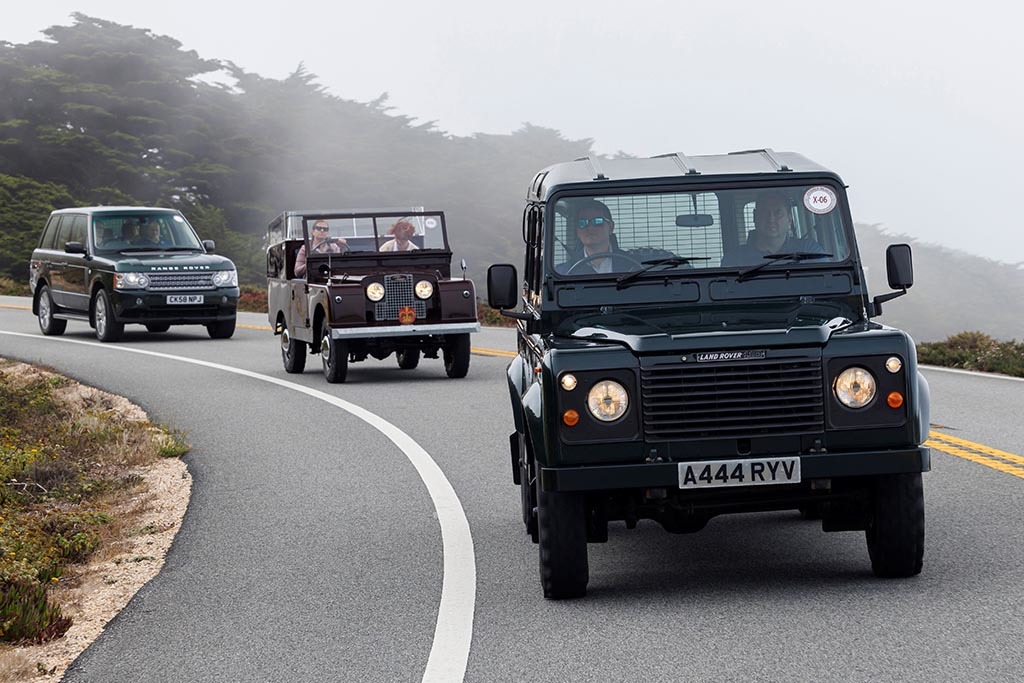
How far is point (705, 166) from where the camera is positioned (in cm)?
786

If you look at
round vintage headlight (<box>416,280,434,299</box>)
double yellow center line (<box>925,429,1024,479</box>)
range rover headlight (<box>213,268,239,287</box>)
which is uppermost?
range rover headlight (<box>213,268,239,287</box>)

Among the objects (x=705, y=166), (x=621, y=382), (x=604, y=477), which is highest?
(x=705, y=166)

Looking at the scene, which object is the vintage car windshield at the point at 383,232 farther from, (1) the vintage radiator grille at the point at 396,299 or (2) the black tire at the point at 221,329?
(2) the black tire at the point at 221,329

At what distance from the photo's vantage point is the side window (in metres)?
24.9

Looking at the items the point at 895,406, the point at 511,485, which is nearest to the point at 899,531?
the point at 895,406

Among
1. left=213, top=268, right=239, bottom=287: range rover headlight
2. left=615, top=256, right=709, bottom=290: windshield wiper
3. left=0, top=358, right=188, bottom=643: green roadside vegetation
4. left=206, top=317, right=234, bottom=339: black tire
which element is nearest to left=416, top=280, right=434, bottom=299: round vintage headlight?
left=0, top=358, right=188, bottom=643: green roadside vegetation

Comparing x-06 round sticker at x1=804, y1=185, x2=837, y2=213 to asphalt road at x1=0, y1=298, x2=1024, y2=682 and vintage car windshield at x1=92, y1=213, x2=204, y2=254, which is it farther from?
vintage car windshield at x1=92, y1=213, x2=204, y2=254

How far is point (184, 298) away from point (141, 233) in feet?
5.30

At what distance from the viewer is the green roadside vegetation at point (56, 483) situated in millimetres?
6770

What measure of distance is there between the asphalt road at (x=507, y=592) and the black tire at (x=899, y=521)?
5.6 inches

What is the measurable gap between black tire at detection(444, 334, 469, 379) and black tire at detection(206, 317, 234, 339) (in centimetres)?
728

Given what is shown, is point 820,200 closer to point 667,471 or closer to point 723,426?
point 723,426

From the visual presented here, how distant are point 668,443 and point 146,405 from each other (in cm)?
973

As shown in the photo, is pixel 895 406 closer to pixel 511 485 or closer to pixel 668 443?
pixel 668 443
